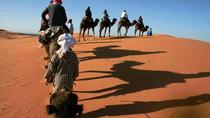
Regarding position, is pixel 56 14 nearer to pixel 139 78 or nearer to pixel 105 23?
pixel 139 78

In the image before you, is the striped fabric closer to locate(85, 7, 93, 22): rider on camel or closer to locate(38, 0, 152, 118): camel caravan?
locate(38, 0, 152, 118): camel caravan

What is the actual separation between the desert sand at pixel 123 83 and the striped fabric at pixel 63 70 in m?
0.93

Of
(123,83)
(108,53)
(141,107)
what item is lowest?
(141,107)

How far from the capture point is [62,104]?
5.86m

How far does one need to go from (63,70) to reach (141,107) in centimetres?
207

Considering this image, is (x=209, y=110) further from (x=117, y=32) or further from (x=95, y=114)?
(x=117, y=32)

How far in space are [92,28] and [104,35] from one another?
6.91 ft

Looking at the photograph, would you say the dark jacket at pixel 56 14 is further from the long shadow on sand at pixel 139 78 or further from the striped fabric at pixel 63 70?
the striped fabric at pixel 63 70

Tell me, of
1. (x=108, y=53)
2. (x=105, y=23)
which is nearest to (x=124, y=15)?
(x=105, y=23)

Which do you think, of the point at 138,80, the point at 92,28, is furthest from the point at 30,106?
the point at 92,28

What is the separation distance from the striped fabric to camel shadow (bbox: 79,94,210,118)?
907mm

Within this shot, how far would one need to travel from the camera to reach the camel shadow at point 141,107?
25.5 feet

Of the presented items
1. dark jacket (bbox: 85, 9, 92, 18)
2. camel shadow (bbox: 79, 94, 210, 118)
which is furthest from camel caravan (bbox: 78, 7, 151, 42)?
camel shadow (bbox: 79, 94, 210, 118)

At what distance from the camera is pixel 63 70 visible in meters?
7.31
